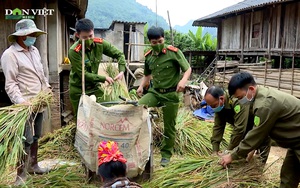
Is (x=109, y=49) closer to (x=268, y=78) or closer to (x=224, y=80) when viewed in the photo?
(x=268, y=78)

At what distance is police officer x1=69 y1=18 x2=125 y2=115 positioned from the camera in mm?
3742

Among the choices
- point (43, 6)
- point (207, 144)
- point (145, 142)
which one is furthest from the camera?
point (43, 6)

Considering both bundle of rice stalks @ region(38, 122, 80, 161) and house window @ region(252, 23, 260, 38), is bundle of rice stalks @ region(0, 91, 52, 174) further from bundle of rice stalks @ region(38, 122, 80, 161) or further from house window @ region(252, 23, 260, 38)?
house window @ region(252, 23, 260, 38)

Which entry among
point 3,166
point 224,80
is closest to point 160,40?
point 3,166

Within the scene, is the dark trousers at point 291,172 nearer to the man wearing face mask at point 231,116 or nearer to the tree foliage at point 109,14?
the man wearing face mask at point 231,116

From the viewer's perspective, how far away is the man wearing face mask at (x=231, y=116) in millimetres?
3262

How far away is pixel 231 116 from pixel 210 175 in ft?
3.25

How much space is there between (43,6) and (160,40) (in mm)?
3237

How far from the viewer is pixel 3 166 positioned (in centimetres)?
281

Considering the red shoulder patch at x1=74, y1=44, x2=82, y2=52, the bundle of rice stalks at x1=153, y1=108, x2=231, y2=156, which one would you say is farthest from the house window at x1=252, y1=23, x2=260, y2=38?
the red shoulder patch at x1=74, y1=44, x2=82, y2=52

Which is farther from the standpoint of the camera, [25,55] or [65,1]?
[65,1]

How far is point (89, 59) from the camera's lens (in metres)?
4.00

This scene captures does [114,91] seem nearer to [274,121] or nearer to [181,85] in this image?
[181,85]
